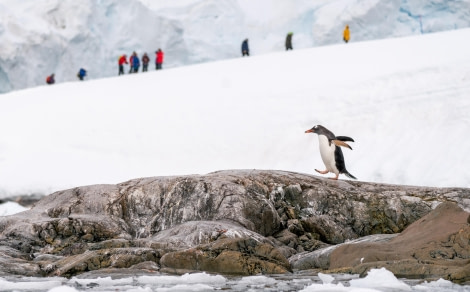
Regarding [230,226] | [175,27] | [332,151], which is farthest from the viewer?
[175,27]

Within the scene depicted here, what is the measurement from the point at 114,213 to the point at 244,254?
2.99 m

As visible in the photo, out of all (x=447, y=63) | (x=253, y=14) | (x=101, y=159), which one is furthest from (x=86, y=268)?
(x=253, y=14)

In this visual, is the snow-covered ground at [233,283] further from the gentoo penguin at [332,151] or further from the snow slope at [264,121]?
the snow slope at [264,121]

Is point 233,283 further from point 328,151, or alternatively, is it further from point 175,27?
point 175,27

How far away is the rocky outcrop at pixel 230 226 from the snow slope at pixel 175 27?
21.2 metres

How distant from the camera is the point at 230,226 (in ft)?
27.0

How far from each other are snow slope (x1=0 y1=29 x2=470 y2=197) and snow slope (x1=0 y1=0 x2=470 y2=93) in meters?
8.08

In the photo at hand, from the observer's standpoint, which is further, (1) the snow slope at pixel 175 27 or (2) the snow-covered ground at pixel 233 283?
(1) the snow slope at pixel 175 27

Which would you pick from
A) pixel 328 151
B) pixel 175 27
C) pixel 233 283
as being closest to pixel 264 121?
pixel 328 151

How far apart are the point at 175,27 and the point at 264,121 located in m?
15.6

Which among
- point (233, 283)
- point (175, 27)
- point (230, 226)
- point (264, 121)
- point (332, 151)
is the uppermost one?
point (175, 27)

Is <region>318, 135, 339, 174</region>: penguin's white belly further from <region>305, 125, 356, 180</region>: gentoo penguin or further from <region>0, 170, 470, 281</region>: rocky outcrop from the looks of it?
<region>0, 170, 470, 281</region>: rocky outcrop

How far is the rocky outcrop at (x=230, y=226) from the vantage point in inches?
269

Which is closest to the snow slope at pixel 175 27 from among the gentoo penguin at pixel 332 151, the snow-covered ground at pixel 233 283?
the gentoo penguin at pixel 332 151
